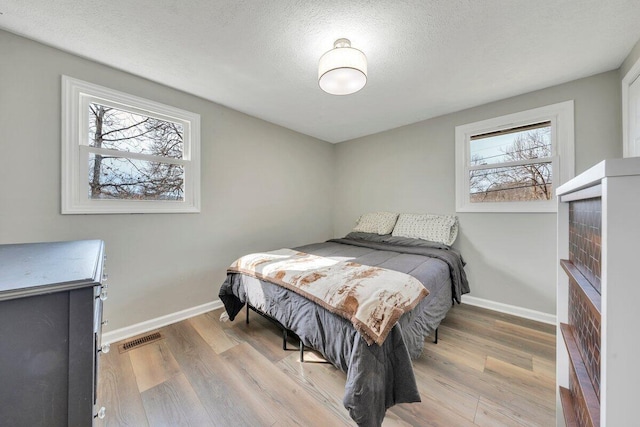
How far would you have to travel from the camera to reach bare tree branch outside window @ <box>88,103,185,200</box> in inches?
77.2

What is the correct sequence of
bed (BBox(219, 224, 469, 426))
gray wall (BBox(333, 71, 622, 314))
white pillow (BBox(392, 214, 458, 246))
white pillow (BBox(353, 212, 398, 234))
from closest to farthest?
bed (BBox(219, 224, 469, 426)) < gray wall (BBox(333, 71, 622, 314)) < white pillow (BBox(392, 214, 458, 246)) < white pillow (BBox(353, 212, 398, 234))

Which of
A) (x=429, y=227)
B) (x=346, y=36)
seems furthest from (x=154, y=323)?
(x=429, y=227)

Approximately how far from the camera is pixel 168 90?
7.45ft

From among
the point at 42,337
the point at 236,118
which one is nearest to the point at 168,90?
the point at 236,118

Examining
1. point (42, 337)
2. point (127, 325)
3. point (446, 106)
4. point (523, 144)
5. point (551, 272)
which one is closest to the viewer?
point (42, 337)

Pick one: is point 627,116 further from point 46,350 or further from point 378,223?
point 46,350

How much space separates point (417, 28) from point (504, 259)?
2378mm

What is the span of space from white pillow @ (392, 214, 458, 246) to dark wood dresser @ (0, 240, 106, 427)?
9.45 ft

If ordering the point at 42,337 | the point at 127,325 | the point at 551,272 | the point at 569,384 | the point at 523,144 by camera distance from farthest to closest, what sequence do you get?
the point at 523,144 → the point at 551,272 → the point at 127,325 → the point at 569,384 → the point at 42,337

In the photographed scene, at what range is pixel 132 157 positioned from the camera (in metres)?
2.10

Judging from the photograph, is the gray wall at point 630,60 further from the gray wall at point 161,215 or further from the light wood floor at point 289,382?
the gray wall at point 161,215

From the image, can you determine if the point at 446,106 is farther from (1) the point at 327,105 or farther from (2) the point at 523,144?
(1) the point at 327,105

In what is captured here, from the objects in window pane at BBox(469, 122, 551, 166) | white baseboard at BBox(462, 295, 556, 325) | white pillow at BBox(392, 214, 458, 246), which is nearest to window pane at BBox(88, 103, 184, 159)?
white pillow at BBox(392, 214, 458, 246)

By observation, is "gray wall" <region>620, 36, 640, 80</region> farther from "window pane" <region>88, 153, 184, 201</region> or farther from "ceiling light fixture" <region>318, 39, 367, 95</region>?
"window pane" <region>88, 153, 184, 201</region>
